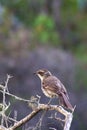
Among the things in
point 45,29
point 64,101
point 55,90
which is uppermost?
point 45,29

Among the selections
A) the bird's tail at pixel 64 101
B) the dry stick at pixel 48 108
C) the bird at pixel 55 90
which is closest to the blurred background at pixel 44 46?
the bird at pixel 55 90

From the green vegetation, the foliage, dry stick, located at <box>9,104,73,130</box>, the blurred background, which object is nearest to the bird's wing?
dry stick, located at <box>9,104,73,130</box>

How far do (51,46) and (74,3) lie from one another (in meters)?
2.67

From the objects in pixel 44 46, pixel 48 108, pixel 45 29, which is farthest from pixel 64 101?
pixel 45 29

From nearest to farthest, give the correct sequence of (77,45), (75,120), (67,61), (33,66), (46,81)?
(46,81), (75,120), (33,66), (67,61), (77,45)

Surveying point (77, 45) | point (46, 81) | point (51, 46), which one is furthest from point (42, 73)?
point (77, 45)

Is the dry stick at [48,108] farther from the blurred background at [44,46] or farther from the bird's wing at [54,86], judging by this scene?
the blurred background at [44,46]

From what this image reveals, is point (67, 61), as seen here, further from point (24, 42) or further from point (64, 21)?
point (64, 21)

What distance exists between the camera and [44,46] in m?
18.9

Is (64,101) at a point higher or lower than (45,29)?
lower

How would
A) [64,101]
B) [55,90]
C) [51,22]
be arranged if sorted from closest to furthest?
[64,101] < [55,90] < [51,22]

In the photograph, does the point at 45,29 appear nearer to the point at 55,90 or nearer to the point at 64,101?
the point at 55,90

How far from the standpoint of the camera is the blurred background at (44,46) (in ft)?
52.5

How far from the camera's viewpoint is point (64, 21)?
21906 millimetres
